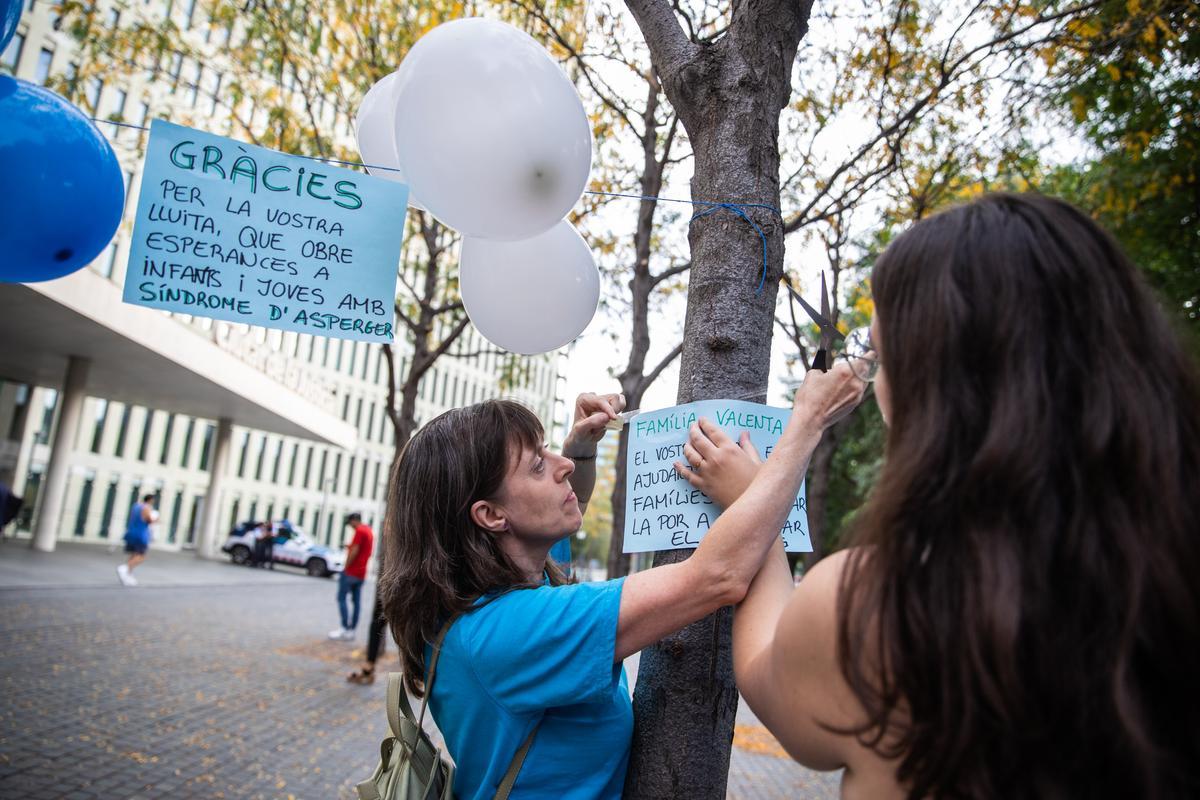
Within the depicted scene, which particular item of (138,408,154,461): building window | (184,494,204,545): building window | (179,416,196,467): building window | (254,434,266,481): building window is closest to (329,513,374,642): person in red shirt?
(138,408,154,461): building window

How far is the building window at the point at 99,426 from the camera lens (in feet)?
106

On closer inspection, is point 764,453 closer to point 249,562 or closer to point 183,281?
point 183,281

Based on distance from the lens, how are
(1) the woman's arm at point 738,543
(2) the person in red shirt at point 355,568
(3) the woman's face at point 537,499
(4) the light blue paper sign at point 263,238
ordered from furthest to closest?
(2) the person in red shirt at point 355,568, (4) the light blue paper sign at point 263,238, (3) the woman's face at point 537,499, (1) the woman's arm at point 738,543

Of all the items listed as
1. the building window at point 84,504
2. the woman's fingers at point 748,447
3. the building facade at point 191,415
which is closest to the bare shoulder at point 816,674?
the woman's fingers at point 748,447

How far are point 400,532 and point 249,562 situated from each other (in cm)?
2960

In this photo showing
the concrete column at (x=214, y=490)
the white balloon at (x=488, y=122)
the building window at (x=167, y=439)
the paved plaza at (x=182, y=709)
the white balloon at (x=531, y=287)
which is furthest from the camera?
the building window at (x=167, y=439)

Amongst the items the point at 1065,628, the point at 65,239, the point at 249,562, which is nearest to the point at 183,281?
the point at 65,239

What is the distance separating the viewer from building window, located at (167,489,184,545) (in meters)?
36.0

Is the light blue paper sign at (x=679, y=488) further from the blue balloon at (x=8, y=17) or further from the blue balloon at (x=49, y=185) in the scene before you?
the blue balloon at (x=8, y=17)

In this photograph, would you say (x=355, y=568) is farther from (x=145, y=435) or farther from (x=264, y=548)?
(x=145, y=435)

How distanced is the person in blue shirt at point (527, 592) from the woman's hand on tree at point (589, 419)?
1.2 inches

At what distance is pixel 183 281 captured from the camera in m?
2.22

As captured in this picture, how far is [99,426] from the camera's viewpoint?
3244 cm

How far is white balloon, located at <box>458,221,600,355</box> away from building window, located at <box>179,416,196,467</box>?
3824 centimetres
